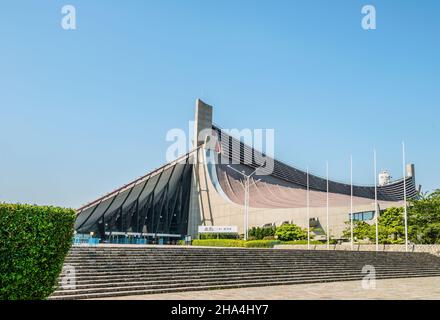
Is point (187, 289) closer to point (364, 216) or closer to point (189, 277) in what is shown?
point (189, 277)

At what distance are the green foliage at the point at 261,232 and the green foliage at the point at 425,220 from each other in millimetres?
11508

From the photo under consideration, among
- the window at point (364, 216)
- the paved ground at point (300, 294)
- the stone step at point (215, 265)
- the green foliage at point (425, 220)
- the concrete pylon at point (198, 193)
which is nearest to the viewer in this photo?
the paved ground at point (300, 294)

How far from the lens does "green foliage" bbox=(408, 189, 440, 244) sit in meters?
30.7

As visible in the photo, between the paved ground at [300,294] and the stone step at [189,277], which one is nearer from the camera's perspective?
the paved ground at [300,294]

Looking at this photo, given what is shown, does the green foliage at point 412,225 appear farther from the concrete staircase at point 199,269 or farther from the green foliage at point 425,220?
the concrete staircase at point 199,269

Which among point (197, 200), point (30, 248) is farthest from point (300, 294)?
point (197, 200)

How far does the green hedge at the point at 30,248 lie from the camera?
26.9 feet

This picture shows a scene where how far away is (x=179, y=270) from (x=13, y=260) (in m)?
7.70

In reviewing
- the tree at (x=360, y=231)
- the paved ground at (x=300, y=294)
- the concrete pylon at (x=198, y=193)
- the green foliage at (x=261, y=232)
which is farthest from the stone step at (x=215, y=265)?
the concrete pylon at (x=198, y=193)

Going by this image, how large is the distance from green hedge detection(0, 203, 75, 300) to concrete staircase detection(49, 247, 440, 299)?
2701mm

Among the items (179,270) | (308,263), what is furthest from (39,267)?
(308,263)

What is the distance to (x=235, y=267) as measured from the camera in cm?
1698
